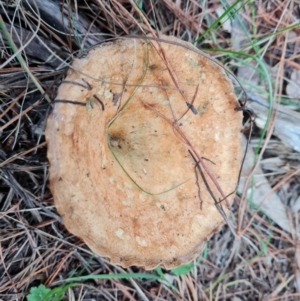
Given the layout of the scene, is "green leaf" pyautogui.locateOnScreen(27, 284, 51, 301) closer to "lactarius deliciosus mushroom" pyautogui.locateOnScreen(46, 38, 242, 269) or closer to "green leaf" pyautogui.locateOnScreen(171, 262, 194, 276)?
"lactarius deliciosus mushroom" pyautogui.locateOnScreen(46, 38, 242, 269)

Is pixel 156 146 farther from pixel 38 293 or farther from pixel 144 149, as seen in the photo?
pixel 38 293

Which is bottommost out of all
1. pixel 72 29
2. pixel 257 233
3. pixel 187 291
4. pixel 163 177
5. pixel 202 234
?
pixel 187 291

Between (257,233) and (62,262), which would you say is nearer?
(62,262)

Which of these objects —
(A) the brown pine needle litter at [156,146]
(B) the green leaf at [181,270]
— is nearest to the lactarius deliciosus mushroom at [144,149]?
(A) the brown pine needle litter at [156,146]

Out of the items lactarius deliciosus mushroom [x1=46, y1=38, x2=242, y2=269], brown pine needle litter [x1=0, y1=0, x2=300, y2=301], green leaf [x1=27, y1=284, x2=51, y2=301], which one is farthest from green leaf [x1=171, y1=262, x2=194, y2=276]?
green leaf [x1=27, y1=284, x2=51, y2=301]

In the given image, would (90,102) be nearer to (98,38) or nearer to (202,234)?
(98,38)

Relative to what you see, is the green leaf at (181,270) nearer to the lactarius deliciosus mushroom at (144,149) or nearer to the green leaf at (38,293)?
the lactarius deliciosus mushroom at (144,149)

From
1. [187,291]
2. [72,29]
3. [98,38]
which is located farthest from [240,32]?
[187,291]
